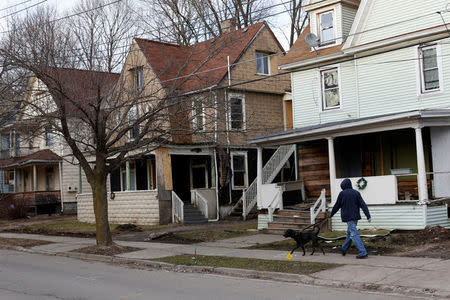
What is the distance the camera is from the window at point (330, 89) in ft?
70.8

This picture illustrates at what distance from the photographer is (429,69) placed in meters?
18.7

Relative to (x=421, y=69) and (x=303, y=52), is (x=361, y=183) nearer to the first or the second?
(x=421, y=69)

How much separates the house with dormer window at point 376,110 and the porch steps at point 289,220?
0.26 ft

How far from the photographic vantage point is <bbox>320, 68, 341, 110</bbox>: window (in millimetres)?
21594

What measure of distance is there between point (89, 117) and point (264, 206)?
25.7ft

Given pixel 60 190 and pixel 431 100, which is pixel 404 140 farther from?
pixel 60 190

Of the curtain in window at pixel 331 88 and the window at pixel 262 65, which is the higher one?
the window at pixel 262 65

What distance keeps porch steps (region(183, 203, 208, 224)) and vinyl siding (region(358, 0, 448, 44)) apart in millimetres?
10685

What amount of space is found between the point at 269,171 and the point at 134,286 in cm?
1304

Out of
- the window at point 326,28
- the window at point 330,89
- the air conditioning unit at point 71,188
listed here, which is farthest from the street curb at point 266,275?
the air conditioning unit at point 71,188

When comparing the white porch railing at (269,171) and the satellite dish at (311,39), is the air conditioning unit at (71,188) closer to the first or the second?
the white porch railing at (269,171)

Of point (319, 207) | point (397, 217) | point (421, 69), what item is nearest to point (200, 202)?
point (319, 207)

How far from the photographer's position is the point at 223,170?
90.9 feet

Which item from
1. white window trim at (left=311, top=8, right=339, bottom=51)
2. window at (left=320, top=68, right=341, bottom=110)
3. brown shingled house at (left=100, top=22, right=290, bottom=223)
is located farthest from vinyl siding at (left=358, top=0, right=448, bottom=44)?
brown shingled house at (left=100, top=22, right=290, bottom=223)
